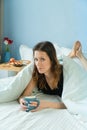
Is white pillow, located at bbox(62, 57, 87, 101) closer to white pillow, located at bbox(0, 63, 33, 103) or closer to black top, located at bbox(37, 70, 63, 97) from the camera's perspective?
black top, located at bbox(37, 70, 63, 97)

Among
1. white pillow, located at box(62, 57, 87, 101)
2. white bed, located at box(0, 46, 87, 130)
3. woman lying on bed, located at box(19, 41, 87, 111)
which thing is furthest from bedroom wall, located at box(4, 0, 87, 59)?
white bed, located at box(0, 46, 87, 130)

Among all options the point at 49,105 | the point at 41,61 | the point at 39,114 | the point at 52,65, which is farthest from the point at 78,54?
the point at 39,114

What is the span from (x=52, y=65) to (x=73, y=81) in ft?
0.67

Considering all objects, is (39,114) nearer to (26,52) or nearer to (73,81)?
(73,81)

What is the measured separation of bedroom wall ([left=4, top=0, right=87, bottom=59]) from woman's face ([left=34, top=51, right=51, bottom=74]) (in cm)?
106

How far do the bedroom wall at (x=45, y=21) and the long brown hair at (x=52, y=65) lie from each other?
0.96m

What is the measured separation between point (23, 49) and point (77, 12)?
2.64 ft

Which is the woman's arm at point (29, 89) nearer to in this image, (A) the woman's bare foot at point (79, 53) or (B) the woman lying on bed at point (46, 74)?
(B) the woman lying on bed at point (46, 74)

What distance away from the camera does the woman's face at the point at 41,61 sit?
1615 mm

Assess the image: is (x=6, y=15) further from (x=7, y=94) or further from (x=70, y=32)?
(x=7, y=94)

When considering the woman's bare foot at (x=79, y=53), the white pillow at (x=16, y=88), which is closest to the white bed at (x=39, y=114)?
the white pillow at (x=16, y=88)

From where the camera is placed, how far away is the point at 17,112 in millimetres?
1435

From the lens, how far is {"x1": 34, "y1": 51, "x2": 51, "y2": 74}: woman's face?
5.30 feet

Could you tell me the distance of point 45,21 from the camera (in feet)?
9.26
